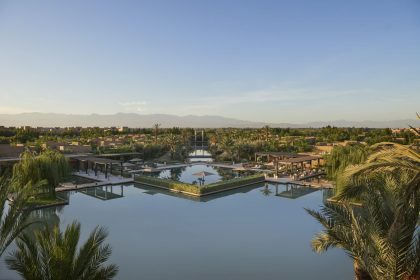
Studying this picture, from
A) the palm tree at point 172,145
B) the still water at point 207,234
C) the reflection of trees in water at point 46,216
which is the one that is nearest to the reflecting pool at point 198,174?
the still water at point 207,234

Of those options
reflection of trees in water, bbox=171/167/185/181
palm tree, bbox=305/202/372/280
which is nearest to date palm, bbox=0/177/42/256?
palm tree, bbox=305/202/372/280

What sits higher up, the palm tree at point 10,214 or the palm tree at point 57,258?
the palm tree at point 10,214

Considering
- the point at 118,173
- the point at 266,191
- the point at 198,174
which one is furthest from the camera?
the point at 118,173

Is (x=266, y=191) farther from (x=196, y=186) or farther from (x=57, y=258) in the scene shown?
(x=57, y=258)

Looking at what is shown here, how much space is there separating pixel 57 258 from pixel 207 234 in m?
8.87

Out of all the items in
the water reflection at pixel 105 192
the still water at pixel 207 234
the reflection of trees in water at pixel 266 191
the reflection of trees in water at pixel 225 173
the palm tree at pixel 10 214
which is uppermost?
the palm tree at pixel 10 214

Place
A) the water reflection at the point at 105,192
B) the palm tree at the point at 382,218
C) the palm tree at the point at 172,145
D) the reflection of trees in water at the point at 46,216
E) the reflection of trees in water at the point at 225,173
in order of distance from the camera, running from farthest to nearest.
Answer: the palm tree at the point at 172,145
the reflection of trees in water at the point at 225,173
the water reflection at the point at 105,192
the reflection of trees in water at the point at 46,216
the palm tree at the point at 382,218

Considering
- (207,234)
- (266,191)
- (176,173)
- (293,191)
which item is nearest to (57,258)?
(207,234)

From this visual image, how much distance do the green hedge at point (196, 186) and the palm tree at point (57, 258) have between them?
15.3m

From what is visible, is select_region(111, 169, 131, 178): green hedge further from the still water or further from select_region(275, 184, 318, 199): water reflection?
select_region(275, 184, 318, 199): water reflection

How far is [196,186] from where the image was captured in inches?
870

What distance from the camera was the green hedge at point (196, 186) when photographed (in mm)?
22098

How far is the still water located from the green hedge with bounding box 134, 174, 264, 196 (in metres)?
0.82

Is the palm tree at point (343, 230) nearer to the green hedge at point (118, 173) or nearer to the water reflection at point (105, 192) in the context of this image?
the water reflection at point (105, 192)
